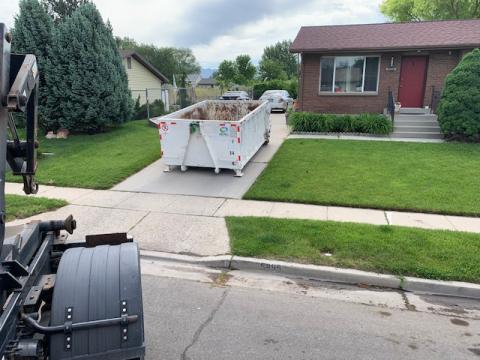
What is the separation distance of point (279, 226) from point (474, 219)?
3402 millimetres

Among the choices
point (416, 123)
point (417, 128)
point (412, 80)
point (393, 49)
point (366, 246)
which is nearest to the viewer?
point (366, 246)

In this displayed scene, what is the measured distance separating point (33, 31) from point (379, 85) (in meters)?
13.7

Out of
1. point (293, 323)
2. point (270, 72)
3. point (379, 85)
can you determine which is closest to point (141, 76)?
point (379, 85)

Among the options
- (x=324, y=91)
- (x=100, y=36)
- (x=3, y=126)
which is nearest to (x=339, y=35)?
(x=324, y=91)

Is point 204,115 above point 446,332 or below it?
above

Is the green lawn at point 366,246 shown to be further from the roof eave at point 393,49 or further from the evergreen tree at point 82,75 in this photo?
the roof eave at point 393,49

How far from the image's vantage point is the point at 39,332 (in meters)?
2.25

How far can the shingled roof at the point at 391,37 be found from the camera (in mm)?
15555

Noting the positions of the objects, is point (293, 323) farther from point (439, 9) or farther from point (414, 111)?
point (439, 9)

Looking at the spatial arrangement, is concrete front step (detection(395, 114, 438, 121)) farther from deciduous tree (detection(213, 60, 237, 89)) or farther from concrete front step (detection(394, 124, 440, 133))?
deciduous tree (detection(213, 60, 237, 89))

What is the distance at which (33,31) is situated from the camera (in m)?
14.3

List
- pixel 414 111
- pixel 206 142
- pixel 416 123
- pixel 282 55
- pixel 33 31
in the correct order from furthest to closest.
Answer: pixel 282 55
pixel 414 111
pixel 416 123
pixel 33 31
pixel 206 142

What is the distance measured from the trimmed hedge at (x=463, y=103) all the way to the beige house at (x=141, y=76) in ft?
58.9

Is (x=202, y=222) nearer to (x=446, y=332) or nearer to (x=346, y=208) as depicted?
(x=346, y=208)
